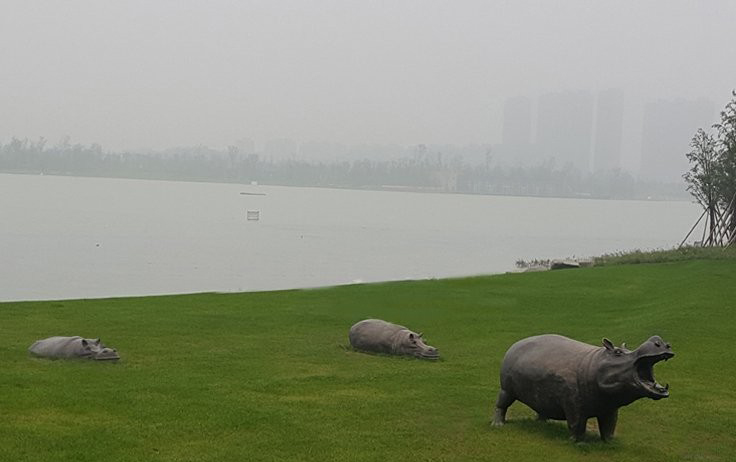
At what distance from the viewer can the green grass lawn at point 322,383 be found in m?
9.86

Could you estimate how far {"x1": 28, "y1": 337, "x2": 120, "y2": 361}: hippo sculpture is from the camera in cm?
1420

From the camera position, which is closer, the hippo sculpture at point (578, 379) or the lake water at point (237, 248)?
the hippo sculpture at point (578, 379)

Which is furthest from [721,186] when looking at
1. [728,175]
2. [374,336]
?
[374,336]

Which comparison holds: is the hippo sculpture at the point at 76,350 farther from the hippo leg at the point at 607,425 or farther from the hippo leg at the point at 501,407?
the hippo leg at the point at 607,425

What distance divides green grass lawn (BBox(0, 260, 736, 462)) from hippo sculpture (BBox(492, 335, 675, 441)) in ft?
1.12

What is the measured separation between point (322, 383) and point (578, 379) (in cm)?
451

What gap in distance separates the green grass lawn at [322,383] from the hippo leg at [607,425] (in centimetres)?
13

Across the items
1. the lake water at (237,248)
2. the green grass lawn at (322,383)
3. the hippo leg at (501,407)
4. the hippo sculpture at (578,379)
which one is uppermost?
the hippo sculpture at (578,379)

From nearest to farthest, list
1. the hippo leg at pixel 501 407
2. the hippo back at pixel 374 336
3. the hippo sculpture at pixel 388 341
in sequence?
1. the hippo leg at pixel 501 407
2. the hippo sculpture at pixel 388 341
3. the hippo back at pixel 374 336

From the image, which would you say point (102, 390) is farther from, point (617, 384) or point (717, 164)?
point (717, 164)

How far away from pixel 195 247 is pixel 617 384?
185ft

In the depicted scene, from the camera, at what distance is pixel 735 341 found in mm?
17875

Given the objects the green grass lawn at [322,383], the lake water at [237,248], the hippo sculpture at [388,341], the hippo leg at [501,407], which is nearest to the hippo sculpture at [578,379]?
the hippo leg at [501,407]

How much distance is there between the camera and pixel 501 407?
11.0 metres
